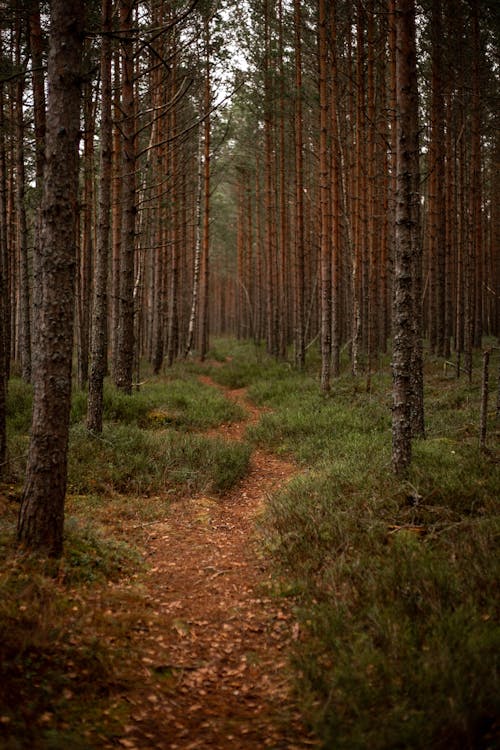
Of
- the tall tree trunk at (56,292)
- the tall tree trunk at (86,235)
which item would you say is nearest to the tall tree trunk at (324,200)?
the tall tree trunk at (86,235)

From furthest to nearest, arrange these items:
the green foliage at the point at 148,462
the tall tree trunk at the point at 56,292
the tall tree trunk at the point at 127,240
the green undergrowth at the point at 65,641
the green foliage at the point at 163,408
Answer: the tall tree trunk at the point at 127,240 < the green foliage at the point at 163,408 < the green foliage at the point at 148,462 < the tall tree trunk at the point at 56,292 < the green undergrowth at the point at 65,641

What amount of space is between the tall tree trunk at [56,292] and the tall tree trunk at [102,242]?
367cm

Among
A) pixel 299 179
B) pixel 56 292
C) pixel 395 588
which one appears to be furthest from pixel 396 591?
pixel 299 179

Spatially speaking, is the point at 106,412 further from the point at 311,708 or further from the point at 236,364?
the point at 236,364

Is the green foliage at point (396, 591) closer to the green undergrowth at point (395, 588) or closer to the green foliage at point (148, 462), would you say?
the green undergrowth at point (395, 588)

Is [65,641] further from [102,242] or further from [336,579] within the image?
[102,242]

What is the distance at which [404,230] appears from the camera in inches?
248

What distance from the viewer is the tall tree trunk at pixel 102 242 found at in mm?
7949

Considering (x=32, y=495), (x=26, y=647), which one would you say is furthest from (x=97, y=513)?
(x=26, y=647)

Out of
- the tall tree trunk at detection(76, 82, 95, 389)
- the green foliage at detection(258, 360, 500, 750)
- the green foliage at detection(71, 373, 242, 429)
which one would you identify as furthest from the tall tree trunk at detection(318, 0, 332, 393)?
the tall tree trunk at detection(76, 82, 95, 389)

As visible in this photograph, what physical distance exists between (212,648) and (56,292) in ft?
11.4

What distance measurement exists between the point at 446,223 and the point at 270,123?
8.16 metres

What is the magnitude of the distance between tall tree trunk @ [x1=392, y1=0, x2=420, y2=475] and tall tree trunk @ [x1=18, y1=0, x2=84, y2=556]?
4.08 metres

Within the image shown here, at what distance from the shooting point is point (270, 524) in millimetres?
6070
